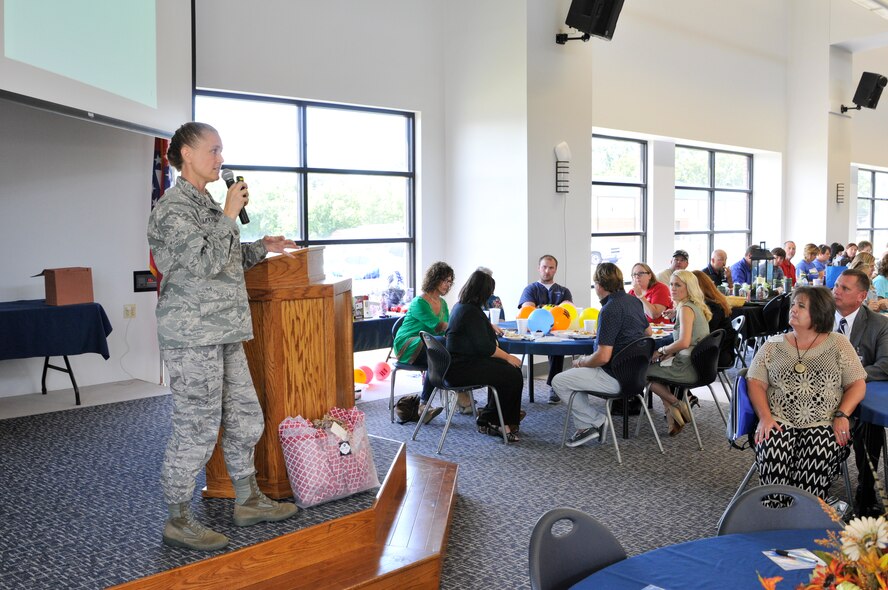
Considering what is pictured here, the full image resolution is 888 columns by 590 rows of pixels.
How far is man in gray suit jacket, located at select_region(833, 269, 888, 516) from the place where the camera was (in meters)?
3.97

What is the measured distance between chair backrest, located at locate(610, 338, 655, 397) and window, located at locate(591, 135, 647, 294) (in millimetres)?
5264

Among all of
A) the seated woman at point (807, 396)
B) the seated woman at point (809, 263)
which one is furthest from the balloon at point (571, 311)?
the seated woman at point (809, 263)

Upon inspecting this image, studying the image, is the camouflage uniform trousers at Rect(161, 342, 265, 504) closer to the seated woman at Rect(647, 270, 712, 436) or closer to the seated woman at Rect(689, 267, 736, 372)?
the seated woman at Rect(647, 270, 712, 436)

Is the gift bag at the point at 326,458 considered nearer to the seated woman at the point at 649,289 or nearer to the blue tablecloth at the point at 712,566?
the blue tablecloth at the point at 712,566

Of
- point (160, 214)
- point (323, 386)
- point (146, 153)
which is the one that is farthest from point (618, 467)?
point (146, 153)

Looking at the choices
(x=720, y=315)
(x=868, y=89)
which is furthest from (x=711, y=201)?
(x=720, y=315)

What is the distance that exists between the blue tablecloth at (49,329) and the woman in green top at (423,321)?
92.7 inches

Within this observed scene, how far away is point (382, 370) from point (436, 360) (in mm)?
2571

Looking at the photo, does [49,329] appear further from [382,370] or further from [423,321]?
[382,370]

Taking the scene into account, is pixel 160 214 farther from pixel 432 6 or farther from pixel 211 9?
pixel 432 6

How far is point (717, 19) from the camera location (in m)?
11.6

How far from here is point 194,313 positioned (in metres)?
2.71

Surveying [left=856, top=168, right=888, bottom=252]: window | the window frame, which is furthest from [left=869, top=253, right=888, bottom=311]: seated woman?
[left=856, top=168, right=888, bottom=252]: window

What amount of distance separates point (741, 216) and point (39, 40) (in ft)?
→ 38.3
